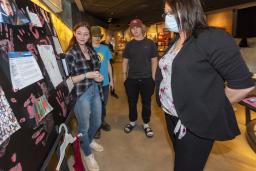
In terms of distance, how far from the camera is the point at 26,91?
108 centimetres

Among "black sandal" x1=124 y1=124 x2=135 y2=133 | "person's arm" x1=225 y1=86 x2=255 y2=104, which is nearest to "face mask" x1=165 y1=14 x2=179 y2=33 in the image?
"person's arm" x1=225 y1=86 x2=255 y2=104

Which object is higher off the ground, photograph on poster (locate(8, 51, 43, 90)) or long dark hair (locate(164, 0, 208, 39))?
long dark hair (locate(164, 0, 208, 39))

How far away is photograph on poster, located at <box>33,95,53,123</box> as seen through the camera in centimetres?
116

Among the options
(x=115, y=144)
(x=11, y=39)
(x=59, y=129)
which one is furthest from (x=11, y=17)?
(x=115, y=144)

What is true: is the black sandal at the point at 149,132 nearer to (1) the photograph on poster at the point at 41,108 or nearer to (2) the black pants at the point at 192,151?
(2) the black pants at the point at 192,151

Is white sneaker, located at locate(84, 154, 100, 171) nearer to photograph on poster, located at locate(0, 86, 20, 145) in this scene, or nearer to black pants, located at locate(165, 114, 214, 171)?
black pants, located at locate(165, 114, 214, 171)

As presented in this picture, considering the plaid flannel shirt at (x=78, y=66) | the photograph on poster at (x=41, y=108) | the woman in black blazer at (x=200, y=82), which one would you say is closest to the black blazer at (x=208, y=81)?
the woman in black blazer at (x=200, y=82)

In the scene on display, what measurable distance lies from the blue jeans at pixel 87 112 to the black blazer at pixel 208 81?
120 cm

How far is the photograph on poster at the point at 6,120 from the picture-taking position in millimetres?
835

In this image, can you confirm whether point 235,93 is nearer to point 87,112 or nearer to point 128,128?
point 87,112

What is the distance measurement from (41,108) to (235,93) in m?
1.04

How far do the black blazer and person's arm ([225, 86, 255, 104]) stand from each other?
34mm

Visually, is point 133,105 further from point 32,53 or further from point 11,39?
point 11,39

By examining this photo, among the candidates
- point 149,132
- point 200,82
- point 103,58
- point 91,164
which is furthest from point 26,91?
point 149,132
